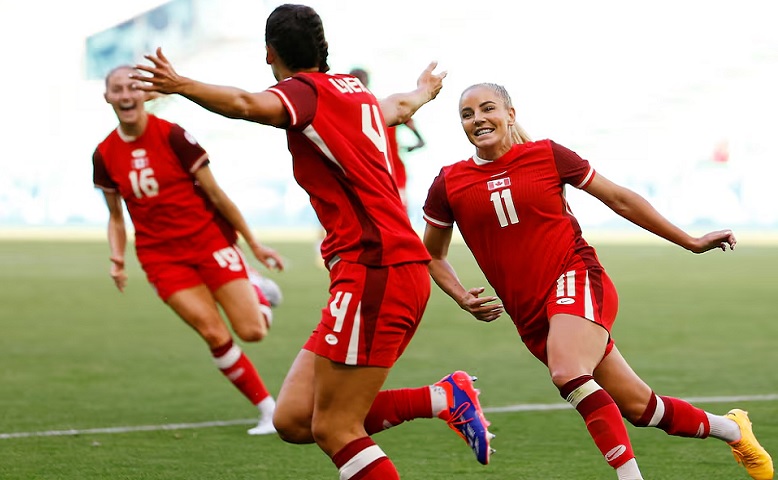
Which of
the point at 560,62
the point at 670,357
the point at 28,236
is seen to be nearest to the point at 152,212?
the point at 670,357

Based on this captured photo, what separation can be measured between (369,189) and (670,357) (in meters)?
6.34

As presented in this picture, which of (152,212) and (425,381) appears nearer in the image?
(152,212)

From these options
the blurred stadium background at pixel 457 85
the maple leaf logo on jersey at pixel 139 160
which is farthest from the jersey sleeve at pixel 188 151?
the blurred stadium background at pixel 457 85

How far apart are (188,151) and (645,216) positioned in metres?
3.24

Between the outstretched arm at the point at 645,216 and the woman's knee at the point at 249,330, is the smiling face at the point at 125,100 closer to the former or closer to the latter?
the woman's knee at the point at 249,330

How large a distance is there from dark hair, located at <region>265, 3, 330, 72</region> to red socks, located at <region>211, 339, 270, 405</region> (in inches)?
128

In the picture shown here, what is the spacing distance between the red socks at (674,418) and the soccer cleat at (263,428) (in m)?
2.41

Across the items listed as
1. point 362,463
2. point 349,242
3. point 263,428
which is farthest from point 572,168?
point 263,428

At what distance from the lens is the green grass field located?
600cm

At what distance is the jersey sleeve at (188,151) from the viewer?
7.41 m

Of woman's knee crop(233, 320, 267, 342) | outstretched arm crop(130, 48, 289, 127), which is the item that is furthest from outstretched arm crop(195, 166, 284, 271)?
outstretched arm crop(130, 48, 289, 127)

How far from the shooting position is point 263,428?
22.9 feet

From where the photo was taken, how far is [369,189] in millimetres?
4266

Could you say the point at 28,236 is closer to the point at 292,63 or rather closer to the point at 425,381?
the point at 425,381
